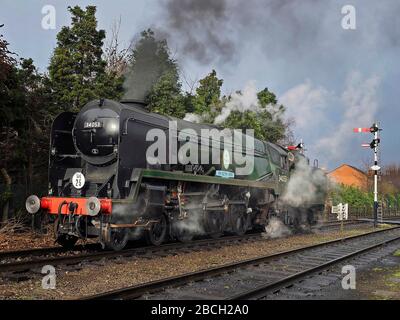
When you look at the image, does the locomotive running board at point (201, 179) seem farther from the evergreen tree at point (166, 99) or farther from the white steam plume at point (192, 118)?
the evergreen tree at point (166, 99)

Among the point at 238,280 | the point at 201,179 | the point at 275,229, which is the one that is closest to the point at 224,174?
the point at 201,179

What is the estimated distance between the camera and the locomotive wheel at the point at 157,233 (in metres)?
11.8

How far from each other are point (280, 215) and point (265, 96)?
14749mm

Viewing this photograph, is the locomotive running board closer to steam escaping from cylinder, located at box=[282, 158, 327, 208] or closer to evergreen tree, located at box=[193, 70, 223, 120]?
steam escaping from cylinder, located at box=[282, 158, 327, 208]

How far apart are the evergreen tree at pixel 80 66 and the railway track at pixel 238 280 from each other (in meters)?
9.66

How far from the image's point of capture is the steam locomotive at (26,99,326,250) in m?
10.3

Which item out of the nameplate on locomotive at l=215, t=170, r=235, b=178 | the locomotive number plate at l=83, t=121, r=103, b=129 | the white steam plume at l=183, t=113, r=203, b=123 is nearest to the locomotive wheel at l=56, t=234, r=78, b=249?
the locomotive number plate at l=83, t=121, r=103, b=129

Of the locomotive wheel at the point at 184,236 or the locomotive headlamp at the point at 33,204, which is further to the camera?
the locomotive wheel at the point at 184,236

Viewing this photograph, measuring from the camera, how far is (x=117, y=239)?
10.7 m

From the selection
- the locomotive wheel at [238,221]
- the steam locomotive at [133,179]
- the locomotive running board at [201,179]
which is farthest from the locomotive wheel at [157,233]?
the locomotive wheel at [238,221]

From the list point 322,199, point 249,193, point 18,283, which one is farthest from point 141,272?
point 322,199

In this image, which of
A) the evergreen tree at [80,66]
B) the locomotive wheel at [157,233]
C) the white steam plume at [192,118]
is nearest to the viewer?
the locomotive wheel at [157,233]

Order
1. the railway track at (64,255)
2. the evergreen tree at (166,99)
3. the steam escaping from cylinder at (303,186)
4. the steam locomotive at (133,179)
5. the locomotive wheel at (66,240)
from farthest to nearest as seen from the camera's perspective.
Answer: the evergreen tree at (166,99) < the steam escaping from cylinder at (303,186) < the locomotive wheel at (66,240) < the steam locomotive at (133,179) < the railway track at (64,255)
